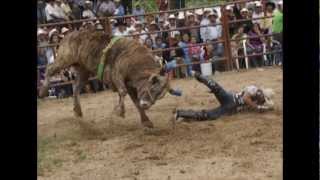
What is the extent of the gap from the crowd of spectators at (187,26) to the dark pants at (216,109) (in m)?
2.47

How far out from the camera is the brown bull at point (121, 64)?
6305 mm

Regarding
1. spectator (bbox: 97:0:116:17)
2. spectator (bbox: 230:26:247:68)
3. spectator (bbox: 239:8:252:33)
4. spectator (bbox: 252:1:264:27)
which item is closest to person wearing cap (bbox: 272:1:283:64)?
spectator (bbox: 252:1:264:27)

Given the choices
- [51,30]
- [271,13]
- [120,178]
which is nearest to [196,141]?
[120,178]

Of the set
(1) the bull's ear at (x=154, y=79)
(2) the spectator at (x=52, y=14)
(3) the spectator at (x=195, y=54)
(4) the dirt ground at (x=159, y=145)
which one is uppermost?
(2) the spectator at (x=52, y=14)

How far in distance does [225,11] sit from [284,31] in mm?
7355

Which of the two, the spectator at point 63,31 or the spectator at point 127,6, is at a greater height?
the spectator at point 127,6

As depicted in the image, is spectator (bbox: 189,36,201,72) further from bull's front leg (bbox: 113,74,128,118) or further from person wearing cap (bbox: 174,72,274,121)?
bull's front leg (bbox: 113,74,128,118)

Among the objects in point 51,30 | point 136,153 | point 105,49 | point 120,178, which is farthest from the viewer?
point 51,30

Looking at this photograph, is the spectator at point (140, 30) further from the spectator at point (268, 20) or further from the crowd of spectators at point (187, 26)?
the spectator at point (268, 20)

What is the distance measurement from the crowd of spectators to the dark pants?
247cm

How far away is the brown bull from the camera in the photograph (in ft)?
20.7

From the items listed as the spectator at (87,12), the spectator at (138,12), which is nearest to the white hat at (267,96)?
the spectator at (138,12)
